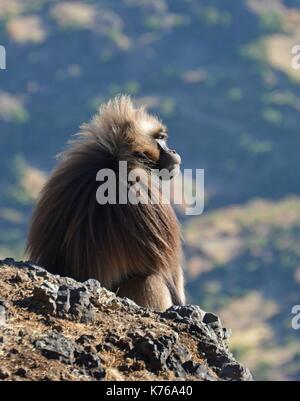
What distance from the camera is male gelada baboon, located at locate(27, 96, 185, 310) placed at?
7594mm

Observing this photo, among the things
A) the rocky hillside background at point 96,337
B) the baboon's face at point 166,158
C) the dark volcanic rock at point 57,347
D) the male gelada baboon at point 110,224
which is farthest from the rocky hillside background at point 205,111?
the dark volcanic rock at point 57,347

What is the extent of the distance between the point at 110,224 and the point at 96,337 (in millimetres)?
1838

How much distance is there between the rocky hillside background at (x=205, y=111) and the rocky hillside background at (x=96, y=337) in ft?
115

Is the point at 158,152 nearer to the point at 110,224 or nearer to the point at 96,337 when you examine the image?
the point at 110,224

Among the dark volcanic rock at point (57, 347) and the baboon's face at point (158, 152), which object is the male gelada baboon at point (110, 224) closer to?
the baboon's face at point (158, 152)

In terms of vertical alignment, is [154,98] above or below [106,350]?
above

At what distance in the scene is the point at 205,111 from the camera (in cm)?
6512

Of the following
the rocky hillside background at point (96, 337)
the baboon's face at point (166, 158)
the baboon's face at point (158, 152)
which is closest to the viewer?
the rocky hillside background at point (96, 337)

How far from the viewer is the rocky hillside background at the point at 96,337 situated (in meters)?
5.46

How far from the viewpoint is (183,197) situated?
28.9 ft

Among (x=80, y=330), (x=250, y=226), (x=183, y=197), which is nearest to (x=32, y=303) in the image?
(x=80, y=330)

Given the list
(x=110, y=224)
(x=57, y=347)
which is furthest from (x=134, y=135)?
(x=57, y=347)

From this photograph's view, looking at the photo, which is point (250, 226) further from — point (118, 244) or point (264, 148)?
point (118, 244)

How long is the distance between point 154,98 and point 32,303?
6197 centimetres
